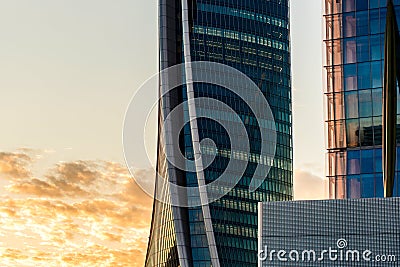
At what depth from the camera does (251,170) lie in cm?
13262

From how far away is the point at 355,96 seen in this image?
241 feet

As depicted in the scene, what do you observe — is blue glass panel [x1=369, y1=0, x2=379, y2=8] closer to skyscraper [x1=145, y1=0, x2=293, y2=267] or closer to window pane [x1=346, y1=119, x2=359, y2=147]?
window pane [x1=346, y1=119, x2=359, y2=147]

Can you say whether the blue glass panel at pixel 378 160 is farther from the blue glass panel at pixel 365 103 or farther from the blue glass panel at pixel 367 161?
the blue glass panel at pixel 365 103

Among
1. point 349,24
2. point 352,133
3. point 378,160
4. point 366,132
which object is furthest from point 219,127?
point 378,160

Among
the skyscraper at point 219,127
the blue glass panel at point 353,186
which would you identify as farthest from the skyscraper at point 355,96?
the skyscraper at point 219,127

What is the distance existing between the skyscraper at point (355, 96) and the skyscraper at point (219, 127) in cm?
5047

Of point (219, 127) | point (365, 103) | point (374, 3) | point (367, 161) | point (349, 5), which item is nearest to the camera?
point (367, 161)

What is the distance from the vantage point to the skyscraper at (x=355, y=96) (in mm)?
71875

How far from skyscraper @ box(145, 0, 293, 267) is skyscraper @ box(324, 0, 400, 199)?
166 ft

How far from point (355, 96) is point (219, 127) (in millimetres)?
55498

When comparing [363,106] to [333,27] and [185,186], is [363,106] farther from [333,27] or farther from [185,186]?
[185,186]

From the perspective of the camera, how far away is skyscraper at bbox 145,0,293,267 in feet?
411

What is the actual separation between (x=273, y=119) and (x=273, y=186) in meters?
9.69

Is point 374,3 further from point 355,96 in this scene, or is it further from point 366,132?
point 366,132
